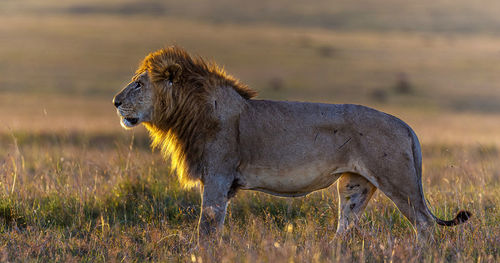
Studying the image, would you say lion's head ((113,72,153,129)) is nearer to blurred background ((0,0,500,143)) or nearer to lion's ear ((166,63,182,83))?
lion's ear ((166,63,182,83))

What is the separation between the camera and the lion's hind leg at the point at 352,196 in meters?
6.71

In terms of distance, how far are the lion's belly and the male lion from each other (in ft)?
0.03

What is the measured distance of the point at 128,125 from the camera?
668 cm

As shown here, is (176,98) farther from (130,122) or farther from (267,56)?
(267,56)

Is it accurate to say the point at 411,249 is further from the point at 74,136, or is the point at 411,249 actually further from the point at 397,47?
the point at 397,47

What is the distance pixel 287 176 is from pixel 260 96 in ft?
92.5

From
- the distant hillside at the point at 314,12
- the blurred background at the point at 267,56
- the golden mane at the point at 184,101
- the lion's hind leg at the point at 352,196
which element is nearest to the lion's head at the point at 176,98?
the golden mane at the point at 184,101

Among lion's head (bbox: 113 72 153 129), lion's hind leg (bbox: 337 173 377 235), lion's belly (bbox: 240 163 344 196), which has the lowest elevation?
lion's hind leg (bbox: 337 173 377 235)

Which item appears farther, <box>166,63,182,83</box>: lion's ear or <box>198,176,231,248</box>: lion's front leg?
<box>166,63,182,83</box>: lion's ear

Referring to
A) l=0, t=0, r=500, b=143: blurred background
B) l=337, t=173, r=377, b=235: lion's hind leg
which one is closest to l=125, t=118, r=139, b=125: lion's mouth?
l=337, t=173, r=377, b=235: lion's hind leg

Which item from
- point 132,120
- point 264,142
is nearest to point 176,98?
point 132,120

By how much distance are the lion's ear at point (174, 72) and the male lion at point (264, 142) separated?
1 cm

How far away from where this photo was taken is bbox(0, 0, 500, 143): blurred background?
30312 millimetres

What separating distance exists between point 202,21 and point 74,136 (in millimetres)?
55042
